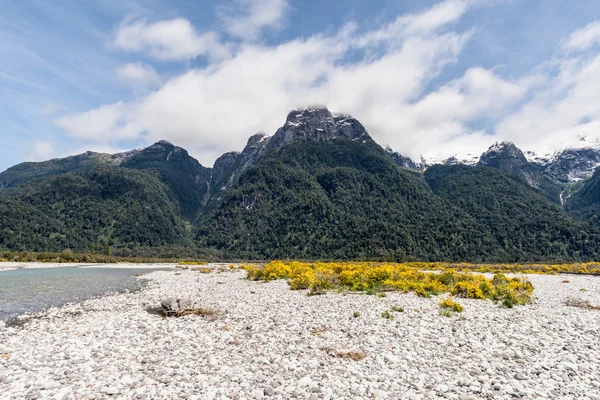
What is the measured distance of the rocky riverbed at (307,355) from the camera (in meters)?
9.30

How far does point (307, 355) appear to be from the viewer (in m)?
12.1

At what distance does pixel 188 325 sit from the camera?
56.5 feet

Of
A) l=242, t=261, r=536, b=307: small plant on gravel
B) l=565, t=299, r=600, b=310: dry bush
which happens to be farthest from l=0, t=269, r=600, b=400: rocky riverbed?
l=242, t=261, r=536, b=307: small plant on gravel

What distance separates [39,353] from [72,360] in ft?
7.02

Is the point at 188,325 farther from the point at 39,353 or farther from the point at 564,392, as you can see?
the point at 564,392

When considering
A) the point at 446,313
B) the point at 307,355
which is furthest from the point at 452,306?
the point at 307,355

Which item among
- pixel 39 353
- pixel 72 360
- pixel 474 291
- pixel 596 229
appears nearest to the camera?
pixel 72 360

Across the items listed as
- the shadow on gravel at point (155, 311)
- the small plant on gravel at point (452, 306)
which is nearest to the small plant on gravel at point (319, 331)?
the small plant on gravel at point (452, 306)

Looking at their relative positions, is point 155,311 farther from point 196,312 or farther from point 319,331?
point 319,331

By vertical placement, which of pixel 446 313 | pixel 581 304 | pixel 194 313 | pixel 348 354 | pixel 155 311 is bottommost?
pixel 581 304

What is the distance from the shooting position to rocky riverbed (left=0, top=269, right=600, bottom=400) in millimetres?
9305

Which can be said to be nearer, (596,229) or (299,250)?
(596,229)

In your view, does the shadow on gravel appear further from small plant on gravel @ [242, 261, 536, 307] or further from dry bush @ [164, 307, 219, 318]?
small plant on gravel @ [242, 261, 536, 307]

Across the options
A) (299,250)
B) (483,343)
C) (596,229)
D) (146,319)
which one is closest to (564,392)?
(483,343)
